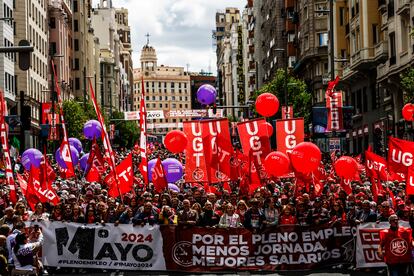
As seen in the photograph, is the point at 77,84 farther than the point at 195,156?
Yes

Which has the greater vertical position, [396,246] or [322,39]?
[322,39]

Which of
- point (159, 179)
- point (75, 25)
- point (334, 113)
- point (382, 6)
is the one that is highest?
point (75, 25)

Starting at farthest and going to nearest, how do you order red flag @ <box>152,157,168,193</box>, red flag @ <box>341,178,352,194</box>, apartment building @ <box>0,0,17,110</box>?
apartment building @ <box>0,0,17,110</box> → red flag @ <box>341,178,352,194</box> → red flag @ <box>152,157,168,193</box>

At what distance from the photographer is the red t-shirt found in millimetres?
15133

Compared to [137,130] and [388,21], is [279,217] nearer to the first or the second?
[388,21]

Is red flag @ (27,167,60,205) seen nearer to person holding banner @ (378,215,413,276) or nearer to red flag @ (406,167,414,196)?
red flag @ (406,167,414,196)

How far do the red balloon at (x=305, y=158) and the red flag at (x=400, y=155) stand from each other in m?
2.99

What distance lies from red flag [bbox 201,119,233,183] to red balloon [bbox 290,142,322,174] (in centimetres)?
159

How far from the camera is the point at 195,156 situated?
24219 mm

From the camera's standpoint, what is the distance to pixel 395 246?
15180mm

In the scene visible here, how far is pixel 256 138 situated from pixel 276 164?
2.77 feet

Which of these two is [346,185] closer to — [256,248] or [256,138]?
[256,138]

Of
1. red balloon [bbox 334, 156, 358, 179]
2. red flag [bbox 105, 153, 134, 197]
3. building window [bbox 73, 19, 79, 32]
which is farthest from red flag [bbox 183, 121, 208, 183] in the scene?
building window [bbox 73, 19, 79, 32]

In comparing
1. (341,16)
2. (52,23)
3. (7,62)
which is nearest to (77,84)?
(52,23)
